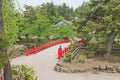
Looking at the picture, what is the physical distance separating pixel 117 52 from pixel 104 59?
290 cm

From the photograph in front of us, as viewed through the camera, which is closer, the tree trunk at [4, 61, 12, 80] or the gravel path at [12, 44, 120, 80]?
the tree trunk at [4, 61, 12, 80]

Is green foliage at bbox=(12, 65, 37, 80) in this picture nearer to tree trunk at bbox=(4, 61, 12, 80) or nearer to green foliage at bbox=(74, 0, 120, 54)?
tree trunk at bbox=(4, 61, 12, 80)

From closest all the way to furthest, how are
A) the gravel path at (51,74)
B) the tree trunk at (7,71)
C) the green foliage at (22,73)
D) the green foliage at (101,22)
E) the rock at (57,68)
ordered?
the tree trunk at (7,71)
the green foliage at (22,73)
the gravel path at (51,74)
the rock at (57,68)
the green foliage at (101,22)

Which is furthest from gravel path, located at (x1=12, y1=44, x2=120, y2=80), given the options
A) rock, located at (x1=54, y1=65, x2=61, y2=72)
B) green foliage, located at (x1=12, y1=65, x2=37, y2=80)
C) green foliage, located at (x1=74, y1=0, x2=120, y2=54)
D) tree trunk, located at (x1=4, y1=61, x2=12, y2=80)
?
tree trunk, located at (x1=4, y1=61, x2=12, y2=80)

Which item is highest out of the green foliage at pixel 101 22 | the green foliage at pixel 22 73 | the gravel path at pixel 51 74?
the green foliage at pixel 101 22

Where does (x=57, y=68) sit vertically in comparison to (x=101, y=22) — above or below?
below

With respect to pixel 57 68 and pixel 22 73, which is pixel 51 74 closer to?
pixel 57 68

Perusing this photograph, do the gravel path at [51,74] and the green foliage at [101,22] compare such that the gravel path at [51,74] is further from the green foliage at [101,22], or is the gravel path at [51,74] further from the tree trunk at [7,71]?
the tree trunk at [7,71]

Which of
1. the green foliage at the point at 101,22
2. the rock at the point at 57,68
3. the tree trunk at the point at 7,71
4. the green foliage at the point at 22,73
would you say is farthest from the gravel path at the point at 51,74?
the tree trunk at the point at 7,71

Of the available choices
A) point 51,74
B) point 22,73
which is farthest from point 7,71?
point 51,74

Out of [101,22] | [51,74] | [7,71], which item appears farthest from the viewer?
[101,22]

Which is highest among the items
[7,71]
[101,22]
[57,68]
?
[101,22]

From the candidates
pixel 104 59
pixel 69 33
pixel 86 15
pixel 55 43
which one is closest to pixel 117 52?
pixel 104 59

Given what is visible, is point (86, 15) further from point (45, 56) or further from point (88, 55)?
point (45, 56)
